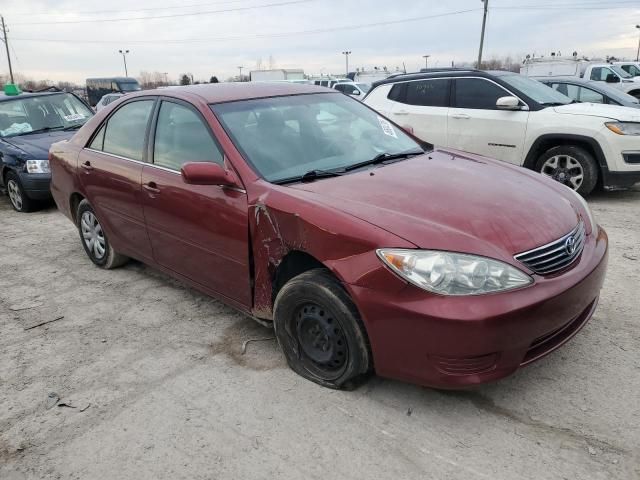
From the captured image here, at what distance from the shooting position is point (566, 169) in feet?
21.9

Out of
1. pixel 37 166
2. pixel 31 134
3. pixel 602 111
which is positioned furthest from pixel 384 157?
pixel 31 134

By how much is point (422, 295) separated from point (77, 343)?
8.27ft

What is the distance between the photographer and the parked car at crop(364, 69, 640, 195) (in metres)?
6.34

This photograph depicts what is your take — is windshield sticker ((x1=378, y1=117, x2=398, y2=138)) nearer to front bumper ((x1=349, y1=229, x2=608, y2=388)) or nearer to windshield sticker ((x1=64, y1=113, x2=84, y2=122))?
front bumper ((x1=349, y1=229, x2=608, y2=388))

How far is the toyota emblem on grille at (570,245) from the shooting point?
8.58 ft

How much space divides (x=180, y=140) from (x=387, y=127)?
1.54 metres

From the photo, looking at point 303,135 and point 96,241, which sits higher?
point 303,135

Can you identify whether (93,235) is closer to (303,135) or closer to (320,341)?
(303,135)

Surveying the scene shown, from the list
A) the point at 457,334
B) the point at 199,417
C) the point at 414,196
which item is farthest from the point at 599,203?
the point at 199,417

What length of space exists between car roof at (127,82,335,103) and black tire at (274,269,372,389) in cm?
149

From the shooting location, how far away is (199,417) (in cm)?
270

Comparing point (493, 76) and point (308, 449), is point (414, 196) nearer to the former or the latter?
point (308, 449)

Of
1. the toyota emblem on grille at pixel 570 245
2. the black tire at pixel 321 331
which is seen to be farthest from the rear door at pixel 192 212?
the toyota emblem on grille at pixel 570 245

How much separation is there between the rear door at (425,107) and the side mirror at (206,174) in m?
5.18
